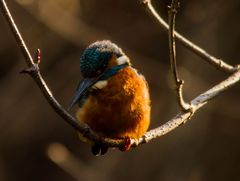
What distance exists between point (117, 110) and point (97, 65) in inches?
11.8

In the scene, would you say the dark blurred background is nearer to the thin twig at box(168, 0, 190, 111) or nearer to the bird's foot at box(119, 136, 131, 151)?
the bird's foot at box(119, 136, 131, 151)

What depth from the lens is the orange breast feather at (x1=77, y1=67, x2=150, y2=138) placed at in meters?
3.09

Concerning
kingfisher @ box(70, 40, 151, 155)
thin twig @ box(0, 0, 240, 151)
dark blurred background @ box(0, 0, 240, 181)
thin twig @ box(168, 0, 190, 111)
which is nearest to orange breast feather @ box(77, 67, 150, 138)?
kingfisher @ box(70, 40, 151, 155)

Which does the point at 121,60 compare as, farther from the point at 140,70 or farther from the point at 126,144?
the point at 140,70

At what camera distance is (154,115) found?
6.49 meters

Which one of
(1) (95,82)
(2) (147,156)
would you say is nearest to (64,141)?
(2) (147,156)

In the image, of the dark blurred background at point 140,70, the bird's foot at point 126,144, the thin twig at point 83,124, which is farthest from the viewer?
the dark blurred background at point 140,70

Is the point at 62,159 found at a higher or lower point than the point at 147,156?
higher

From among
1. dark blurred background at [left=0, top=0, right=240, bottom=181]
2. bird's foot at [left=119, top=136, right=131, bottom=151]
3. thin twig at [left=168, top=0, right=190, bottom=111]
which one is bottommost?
dark blurred background at [left=0, top=0, right=240, bottom=181]

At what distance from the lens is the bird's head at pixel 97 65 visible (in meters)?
3.18

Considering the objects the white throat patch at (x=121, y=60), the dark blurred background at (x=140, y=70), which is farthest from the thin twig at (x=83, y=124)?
the dark blurred background at (x=140, y=70)

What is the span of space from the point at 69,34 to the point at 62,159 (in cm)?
135

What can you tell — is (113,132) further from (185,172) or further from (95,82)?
(185,172)

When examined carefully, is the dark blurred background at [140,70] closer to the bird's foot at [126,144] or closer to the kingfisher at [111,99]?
the kingfisher at [111,99]
